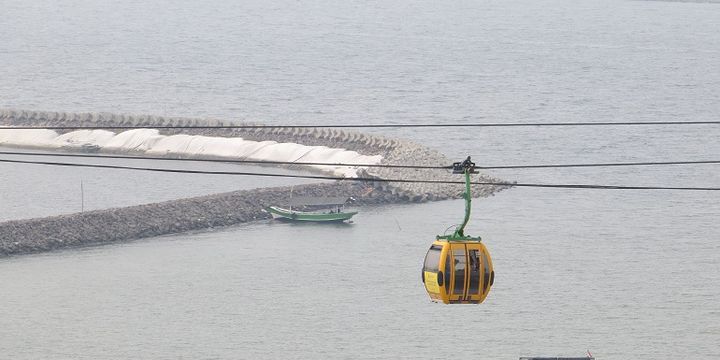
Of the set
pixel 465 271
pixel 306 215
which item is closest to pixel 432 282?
pixel 465 271

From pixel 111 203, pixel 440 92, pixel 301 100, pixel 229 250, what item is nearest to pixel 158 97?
pixel 301 100

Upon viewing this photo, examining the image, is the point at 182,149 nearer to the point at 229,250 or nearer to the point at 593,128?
the point at 229,250

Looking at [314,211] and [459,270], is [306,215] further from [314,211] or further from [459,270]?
[459,270]

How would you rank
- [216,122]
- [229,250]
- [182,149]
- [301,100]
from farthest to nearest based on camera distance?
1. [301,100]
2. [216,122]
3. [182,149]
4. [229,250]

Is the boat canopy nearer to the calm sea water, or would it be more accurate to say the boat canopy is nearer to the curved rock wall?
the calm sea water

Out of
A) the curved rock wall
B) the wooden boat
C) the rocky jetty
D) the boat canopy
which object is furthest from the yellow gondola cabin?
the curved rock wall

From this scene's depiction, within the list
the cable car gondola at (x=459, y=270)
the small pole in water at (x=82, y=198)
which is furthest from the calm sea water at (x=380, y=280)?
the cable car gondola at (x=459, y=270)
